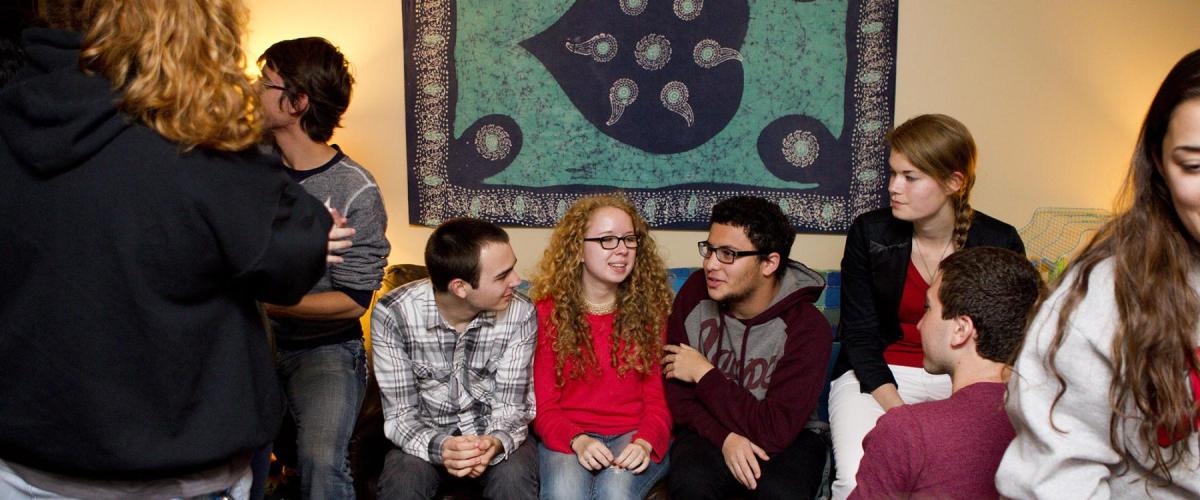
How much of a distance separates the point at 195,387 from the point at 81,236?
269 millimetres

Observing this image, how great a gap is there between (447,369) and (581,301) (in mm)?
477

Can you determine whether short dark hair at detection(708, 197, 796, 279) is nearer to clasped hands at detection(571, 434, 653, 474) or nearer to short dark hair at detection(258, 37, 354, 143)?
clasped hands at detection(571, 434, 653, 474)

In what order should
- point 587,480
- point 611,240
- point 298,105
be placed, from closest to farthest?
point 587,480, point 298,105, point 611,240

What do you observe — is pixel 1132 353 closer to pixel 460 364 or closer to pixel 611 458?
pixel 611 458

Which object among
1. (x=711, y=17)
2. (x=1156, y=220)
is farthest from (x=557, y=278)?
(x=1156, y=220)

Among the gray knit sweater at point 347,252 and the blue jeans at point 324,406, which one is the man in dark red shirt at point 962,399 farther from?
the gray knit sweater at point 347,252

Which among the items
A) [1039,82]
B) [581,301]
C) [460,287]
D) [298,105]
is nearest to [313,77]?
[298,105]

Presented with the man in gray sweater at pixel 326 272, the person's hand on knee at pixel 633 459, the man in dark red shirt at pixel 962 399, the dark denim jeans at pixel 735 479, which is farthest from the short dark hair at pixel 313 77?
the man in dark red shirt at pixel 962 399

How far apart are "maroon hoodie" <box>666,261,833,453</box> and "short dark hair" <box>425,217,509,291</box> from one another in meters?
0.67

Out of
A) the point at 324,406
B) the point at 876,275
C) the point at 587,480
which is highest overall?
Result: the point at 876,275

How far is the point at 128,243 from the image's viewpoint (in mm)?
1142

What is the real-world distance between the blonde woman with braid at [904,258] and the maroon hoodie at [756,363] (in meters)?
0.15

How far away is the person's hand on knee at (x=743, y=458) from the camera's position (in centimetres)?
232

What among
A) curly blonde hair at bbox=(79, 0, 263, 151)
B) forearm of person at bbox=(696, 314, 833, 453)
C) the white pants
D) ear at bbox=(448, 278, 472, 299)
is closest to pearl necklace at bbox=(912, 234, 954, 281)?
the white pants
